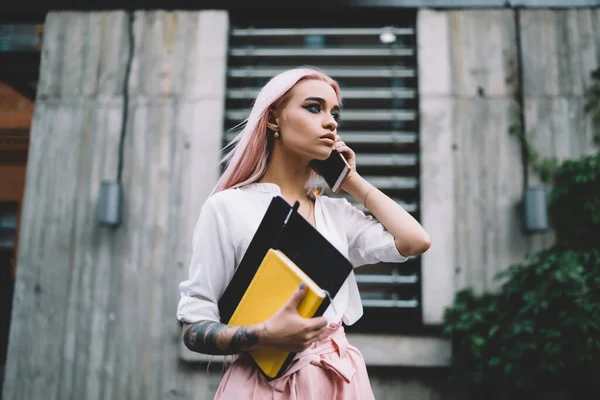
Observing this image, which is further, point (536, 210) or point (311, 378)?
point (536, 210)

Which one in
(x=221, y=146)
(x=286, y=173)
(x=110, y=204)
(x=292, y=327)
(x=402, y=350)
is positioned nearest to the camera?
(x=292, y=327)

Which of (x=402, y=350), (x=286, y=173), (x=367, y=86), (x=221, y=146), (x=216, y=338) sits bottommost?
(x=402, y=350)

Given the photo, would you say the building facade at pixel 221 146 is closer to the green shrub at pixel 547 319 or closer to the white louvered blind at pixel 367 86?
the white louvered blind at pixel 367 86

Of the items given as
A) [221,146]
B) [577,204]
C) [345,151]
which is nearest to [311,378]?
[345,151]

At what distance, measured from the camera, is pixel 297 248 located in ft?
4.36

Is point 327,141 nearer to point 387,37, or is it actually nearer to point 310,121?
point 310,121

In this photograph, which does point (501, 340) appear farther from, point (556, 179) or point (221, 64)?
point (221, 64)

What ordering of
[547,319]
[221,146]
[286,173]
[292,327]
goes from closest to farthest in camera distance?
1. [292,327]
2. [286,173]
3. [547,319]
4. [221,146]

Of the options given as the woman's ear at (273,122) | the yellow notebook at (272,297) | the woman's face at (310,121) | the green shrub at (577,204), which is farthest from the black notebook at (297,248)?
the green shrub at (577,204)

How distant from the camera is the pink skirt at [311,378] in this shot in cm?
141

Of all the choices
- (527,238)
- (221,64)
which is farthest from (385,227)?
(221,64)

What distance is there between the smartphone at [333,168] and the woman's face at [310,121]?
0.09 metres

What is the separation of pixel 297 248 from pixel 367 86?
352cm

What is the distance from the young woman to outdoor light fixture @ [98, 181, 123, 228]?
284 cm
